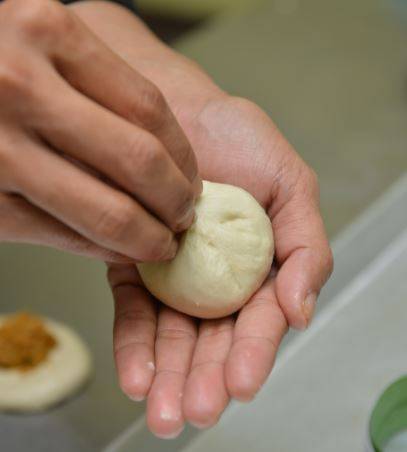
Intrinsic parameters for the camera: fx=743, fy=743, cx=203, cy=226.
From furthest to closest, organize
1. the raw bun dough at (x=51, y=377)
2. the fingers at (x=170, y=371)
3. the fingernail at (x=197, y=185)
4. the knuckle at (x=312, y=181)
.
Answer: the raw bun dough at (x=51, y=377)
the knuckle at (x=312, y=181)
the fingernail at (x=197, y=185)
the fingers at (x=170, y=371)

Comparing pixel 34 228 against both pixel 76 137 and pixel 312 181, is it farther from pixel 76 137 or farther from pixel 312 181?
pixel 312 181

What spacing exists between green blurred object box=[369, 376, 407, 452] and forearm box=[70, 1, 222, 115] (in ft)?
1.61

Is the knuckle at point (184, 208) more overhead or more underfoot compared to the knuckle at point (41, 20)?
more underfoot

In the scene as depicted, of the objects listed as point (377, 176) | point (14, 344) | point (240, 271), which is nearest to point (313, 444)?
→ point (240, 271)

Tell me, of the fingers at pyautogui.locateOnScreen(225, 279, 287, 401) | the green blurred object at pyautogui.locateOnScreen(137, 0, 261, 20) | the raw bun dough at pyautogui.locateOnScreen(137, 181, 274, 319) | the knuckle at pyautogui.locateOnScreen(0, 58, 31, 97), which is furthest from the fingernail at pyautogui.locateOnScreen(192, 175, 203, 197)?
the green blurred object at pyautogui.locateOnScreen(137, 0, 261, 20)

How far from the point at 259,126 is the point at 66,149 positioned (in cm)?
41

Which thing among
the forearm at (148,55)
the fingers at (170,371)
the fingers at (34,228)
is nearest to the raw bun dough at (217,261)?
the fingers at (170,371)

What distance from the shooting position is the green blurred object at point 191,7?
264cm

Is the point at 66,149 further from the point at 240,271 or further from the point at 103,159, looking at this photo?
the point at 240,271

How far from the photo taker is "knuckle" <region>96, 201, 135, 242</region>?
0.70 m

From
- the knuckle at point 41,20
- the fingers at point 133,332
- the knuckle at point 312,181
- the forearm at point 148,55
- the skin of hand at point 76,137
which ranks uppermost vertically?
the knuckle at point 41,20

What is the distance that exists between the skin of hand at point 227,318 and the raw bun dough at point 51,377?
409 mm

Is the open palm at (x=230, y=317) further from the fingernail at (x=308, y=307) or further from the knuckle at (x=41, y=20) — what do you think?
the knuckle at (x=41, y=20)

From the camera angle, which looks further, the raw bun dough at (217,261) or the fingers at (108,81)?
the raw bun dough at (217,261)
